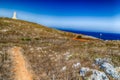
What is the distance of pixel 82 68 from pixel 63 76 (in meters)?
2.77

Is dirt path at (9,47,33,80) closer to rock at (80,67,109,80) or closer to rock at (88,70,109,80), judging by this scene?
rock at (80,67,109,80)

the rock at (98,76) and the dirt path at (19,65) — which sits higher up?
the rock at (98,76)

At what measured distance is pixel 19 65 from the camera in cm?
3431

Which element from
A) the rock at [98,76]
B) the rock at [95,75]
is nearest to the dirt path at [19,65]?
the rock at [95,75]

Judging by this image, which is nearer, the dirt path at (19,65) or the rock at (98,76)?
the rock at (98,76)

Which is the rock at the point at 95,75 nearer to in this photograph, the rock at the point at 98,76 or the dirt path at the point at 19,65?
the rock at the point at 98,76

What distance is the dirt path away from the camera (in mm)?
30281

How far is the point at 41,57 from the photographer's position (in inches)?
1494

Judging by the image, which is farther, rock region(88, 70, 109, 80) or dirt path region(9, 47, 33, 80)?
dirt path region(9, 47, 33, 80)

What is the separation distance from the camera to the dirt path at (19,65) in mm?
30281

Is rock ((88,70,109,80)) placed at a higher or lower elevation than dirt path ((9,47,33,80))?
higher

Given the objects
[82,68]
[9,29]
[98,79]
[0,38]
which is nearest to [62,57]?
[82,68]

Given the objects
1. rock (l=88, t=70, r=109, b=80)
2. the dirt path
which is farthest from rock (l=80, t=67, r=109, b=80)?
the dirt path

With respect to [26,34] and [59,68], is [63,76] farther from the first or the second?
[26,34]
